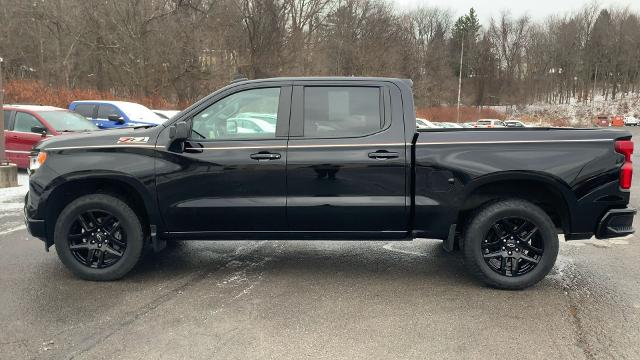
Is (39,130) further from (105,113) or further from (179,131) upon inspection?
(179,131)

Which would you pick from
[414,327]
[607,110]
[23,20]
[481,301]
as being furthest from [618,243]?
[607,110]

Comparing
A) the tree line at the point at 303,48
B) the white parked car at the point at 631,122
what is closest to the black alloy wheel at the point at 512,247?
the tree line at the point at 303,48

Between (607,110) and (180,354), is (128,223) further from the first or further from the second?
(607,110)

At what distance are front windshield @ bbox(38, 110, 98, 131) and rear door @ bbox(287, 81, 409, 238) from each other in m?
8.57

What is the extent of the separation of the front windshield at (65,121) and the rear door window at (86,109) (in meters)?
3.55

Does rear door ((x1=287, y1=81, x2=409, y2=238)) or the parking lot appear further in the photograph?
rear door ((x1=287, y1=81, x2=409, y2=238))

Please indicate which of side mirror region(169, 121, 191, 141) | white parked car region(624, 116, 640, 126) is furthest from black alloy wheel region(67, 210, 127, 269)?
white parked car region(624, 116, 640, 126)

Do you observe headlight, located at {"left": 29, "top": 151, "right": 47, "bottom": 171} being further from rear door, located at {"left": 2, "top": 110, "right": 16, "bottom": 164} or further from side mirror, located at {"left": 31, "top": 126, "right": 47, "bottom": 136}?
rear door, located at {"left": 2, "top": 110, "right": 16, "bottom": 164}

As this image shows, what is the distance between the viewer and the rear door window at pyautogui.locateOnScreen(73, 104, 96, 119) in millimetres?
15477

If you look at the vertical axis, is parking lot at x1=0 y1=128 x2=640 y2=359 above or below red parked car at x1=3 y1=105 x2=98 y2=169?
below

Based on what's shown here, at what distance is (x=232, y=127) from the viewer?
185 inches

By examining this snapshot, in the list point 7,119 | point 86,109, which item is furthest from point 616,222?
point 86,109

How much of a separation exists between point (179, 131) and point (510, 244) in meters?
3.17

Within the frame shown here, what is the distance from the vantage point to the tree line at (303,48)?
32281 mm
